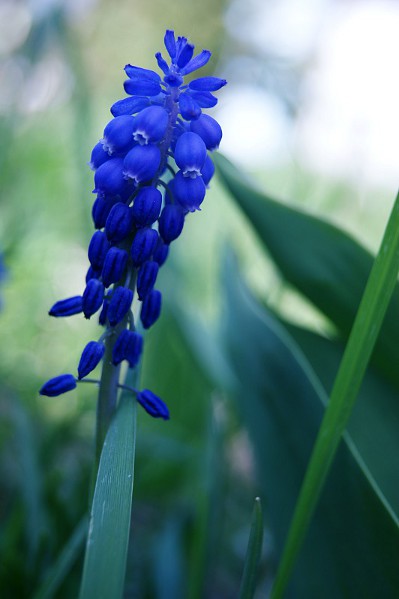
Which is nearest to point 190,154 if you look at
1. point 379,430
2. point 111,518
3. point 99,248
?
point 99,248

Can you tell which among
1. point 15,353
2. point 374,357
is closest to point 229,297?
point 374,357

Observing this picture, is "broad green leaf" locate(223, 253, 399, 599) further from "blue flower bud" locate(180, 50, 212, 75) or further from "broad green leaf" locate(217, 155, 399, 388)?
"blue flower bud" locate(180, 50, 212, 75)

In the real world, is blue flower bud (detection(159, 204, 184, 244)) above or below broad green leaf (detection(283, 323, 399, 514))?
above

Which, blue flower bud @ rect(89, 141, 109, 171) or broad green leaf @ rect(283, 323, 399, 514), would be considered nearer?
blue flower bud @ rect(89, 141, 109, 171)

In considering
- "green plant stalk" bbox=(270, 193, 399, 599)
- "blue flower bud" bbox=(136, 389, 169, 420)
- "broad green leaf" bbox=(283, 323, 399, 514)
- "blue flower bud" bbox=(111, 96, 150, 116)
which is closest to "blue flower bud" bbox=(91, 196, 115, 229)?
"blue flower bud" bbox=(111, 96, 150, 116)

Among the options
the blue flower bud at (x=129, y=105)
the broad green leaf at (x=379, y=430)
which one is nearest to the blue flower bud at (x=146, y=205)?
the blue flower bud at (x=129, y=105)

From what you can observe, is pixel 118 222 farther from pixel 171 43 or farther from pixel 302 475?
pixel 302 475

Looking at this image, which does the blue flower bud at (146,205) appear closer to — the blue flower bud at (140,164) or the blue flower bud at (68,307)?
the blue flower bud at (140,164)
